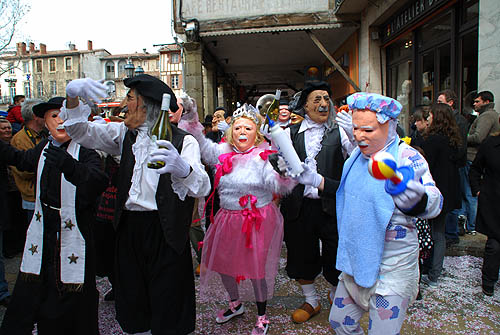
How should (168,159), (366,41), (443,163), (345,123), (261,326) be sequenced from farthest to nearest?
(366,41) → (443,163) → (261,326) → (345,123) → (168,159)

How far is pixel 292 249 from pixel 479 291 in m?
2.18

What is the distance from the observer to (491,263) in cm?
345

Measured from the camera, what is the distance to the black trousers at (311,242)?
2.99m

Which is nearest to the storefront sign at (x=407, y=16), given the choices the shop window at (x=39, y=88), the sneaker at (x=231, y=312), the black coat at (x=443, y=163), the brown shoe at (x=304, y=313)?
the black coat at (x=443, y=163)

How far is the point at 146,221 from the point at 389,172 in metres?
1.53

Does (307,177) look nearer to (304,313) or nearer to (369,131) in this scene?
(369,131)

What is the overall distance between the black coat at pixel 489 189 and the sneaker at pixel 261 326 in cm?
243

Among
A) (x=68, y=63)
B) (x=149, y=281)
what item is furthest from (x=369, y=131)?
(x=68, y=63)

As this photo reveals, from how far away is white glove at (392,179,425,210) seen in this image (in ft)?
4.90

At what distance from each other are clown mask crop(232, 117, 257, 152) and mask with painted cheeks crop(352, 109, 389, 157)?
1253mm

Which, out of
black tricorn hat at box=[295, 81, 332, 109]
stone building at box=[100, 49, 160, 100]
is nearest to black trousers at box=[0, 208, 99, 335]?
black tricorn hat at box=[295, 81, 332, 109]

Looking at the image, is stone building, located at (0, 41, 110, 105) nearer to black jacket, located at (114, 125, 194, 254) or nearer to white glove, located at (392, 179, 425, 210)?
black jacket, located at (114, 125, 194, 254)

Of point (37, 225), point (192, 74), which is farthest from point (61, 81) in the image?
point (37, 225)

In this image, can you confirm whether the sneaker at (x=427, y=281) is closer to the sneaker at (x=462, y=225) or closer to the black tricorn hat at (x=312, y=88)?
the sneaker at (x=462, y=225)
